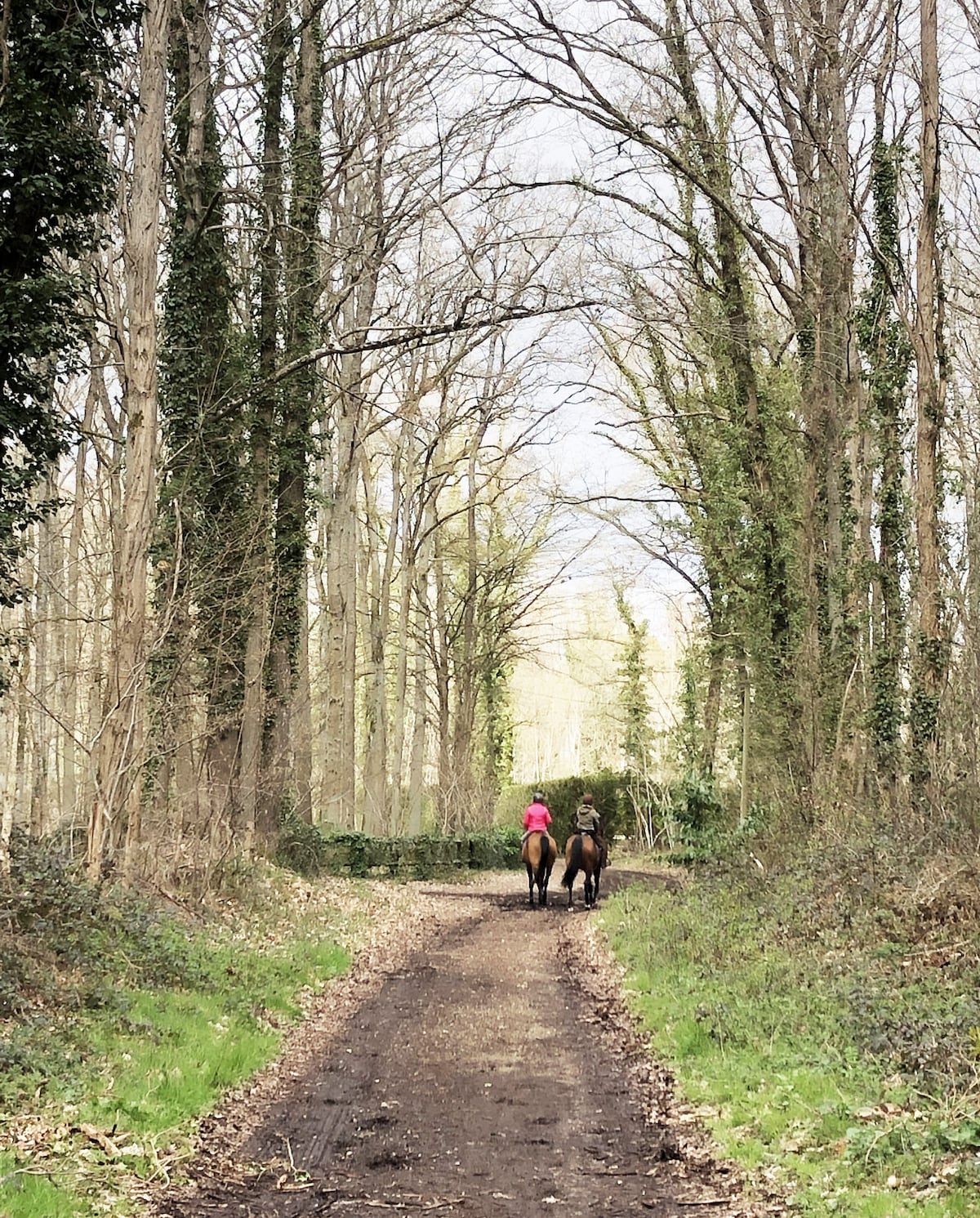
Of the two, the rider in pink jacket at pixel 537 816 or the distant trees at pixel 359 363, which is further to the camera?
the rider in pink jacket at pixel 537 816

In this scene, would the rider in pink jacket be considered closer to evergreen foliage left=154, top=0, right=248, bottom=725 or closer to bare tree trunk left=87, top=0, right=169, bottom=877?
evergreen foliage left=154, top=0, right=248, bottom=725

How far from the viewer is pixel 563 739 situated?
76.0 meters

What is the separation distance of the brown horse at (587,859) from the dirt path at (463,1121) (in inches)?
275

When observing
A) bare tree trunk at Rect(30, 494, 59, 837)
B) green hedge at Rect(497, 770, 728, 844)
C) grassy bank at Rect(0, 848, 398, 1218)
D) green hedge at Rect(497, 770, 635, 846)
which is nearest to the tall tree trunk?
Answer: grassy bank at Rect(0, 848, 398, 1218)

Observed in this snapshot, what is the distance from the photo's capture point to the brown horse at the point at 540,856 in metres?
19.3

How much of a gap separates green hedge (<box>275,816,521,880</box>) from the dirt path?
7645mm

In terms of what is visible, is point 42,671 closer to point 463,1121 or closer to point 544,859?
point 544,859

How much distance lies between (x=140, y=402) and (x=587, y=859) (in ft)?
34.9

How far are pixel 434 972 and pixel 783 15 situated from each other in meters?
14.6

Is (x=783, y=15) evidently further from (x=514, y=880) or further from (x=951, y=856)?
(x=514, y=880)

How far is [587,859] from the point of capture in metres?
19.0

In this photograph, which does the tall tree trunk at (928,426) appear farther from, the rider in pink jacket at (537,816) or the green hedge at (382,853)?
the green hedge at (382,853)

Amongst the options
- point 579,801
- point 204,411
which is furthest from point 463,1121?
point 579,801

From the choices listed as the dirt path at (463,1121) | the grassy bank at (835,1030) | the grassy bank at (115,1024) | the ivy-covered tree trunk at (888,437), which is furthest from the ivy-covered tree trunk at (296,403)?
the ivy-covered tree trunk at (888,437)
